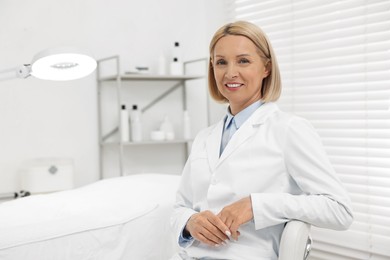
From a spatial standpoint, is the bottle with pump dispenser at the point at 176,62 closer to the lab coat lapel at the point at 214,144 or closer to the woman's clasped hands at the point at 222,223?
the lab coat lapel at the point at 214,144

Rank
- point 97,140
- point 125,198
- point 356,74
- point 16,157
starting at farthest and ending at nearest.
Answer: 1. point 97,140
2. point 16,157
3. point 356,74
4. point 125,198

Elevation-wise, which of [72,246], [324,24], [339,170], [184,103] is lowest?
[72,246]

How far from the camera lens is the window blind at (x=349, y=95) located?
2.08 metres

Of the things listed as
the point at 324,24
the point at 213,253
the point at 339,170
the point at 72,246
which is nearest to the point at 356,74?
the point at 324,24

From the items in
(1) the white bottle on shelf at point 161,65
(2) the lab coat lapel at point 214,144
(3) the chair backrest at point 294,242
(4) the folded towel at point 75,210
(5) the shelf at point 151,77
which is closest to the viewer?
(3) the chair backrest at point 294,242

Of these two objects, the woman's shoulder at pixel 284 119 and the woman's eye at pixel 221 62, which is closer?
the woman's shoulder at pixel 284 119

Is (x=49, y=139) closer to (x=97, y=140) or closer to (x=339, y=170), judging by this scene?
(x=97, y=140)

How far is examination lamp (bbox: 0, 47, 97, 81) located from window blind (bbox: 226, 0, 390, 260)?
4.32 ft

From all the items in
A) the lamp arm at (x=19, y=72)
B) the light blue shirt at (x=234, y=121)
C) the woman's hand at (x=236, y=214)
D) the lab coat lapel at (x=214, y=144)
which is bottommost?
the woman's hand at (x=236, y=214)

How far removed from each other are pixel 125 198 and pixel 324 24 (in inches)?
51.8

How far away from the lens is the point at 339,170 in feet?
7.41

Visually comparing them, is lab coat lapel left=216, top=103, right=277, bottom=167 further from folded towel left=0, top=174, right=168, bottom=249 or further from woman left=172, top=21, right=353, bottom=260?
folded towel left=0, top=174, right=168, bottom=249

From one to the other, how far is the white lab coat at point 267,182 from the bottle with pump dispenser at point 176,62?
144 centimetres

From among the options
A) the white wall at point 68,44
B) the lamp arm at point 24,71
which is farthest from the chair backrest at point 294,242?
the white wall at point 68,44
